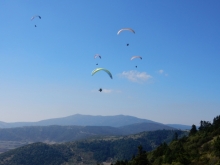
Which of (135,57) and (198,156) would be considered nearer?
(198,156)

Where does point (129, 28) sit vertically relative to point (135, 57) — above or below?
above

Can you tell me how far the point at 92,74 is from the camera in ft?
169

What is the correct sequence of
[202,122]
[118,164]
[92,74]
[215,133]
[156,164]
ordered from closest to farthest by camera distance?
[92,74], [156,164], [118,164], [215,133], [202,122]

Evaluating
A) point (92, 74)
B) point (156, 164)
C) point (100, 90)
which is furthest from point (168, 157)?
point (92, 74)

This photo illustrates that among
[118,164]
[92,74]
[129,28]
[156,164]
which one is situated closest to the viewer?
[92,74]

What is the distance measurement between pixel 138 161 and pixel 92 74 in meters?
22.1

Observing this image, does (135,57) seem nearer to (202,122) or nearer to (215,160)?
(215,160)

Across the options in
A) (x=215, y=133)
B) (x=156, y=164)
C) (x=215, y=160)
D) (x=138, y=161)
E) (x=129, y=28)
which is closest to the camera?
(x=215, y=160)

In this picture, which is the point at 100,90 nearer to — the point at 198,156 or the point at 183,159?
the point at 183,159

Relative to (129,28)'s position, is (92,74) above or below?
below

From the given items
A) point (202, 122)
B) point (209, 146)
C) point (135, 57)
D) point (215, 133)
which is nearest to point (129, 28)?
point (135, 57)

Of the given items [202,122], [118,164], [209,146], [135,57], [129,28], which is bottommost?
[118,164]

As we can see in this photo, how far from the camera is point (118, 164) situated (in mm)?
70375

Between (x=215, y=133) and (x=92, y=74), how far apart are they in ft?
152
